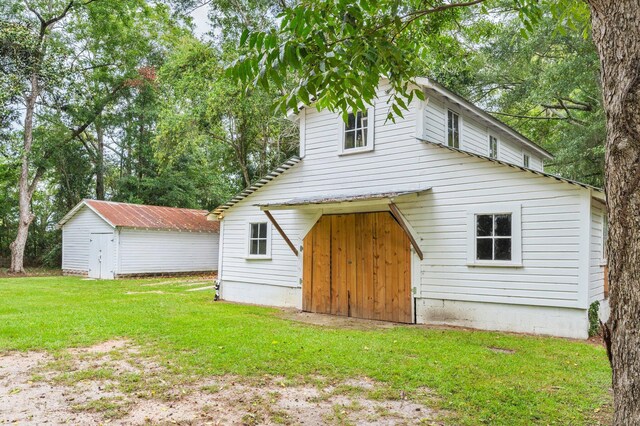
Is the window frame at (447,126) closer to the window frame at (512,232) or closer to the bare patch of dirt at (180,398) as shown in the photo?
the window frame at (512,232)

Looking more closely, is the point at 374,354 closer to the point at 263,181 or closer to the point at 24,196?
the point at 263,181

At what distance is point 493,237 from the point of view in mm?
8117

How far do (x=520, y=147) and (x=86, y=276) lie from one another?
19.2m

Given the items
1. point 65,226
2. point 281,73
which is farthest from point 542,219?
point 65,226

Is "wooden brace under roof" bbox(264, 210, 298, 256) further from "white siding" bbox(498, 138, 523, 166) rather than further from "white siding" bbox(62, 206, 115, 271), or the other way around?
"white siding" bbox(62, 206, 115, 271)

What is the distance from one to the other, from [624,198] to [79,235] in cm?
2286

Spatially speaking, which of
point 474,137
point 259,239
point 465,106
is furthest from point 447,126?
point 259,239

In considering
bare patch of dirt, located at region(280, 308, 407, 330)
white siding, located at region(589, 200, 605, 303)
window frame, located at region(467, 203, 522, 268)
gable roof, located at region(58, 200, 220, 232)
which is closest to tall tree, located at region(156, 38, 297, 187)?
gable roof, located at region(58, 200, 220, 232)

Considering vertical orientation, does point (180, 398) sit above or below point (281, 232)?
below

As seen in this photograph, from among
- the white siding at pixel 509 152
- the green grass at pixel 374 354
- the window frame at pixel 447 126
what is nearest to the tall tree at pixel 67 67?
the window frame at pixel 447 126

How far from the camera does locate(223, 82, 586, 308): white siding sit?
24.6ft

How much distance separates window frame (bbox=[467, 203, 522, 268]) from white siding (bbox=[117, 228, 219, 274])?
15647 mm

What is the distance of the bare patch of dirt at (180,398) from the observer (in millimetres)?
3812

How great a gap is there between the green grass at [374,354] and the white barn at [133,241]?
914cm
